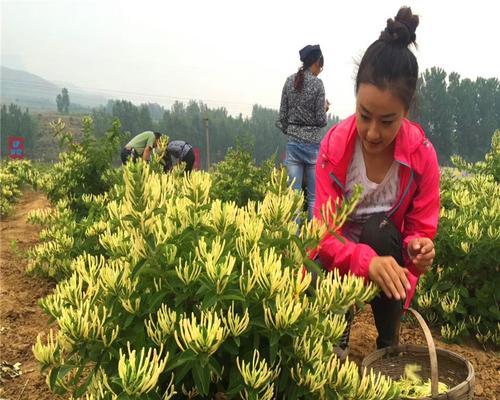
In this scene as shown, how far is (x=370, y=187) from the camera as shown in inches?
91.3

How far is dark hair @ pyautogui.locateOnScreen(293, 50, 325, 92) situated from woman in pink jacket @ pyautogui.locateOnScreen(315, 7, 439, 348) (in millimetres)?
2801

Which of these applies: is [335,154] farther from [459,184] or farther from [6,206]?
[6,206]

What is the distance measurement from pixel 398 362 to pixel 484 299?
995 mm

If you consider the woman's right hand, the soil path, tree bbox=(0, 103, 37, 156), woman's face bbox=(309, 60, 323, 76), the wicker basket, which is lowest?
tree bbox=(0, 103, 37, 156)

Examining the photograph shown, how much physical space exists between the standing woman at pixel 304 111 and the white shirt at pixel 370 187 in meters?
2.72

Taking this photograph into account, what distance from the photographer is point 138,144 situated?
6.50 metres

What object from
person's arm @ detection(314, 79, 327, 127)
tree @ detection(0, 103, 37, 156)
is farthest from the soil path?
tree @ detection(0, 103, 37, 156)

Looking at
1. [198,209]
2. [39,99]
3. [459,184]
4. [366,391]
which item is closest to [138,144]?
[459,184]

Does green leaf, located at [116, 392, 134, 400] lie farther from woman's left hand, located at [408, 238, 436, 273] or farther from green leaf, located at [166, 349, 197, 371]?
woman's left hand, located at [408, 238, 436, 273]

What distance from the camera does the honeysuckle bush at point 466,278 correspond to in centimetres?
283

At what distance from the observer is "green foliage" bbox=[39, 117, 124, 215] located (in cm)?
479

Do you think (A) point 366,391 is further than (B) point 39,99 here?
No

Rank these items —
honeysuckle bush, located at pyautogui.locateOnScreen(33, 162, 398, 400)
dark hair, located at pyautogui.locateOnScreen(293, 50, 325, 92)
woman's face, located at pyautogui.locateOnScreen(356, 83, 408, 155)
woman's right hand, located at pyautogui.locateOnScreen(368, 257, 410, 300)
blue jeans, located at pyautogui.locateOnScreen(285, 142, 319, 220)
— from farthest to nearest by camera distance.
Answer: blue jeans, located at pyautogui.locateOnScreen(285, 142, 319, 220), dark hair, located at pyautogui.locateOnScreen(293, 50, 325, 92), woman's face, located at pyautogui.locateOnScreen(356, 83, 408, 155), woman's right hand, located at pyautogui.locateOnScreen(368, 257, 410, 300), honeysuckle bush, located at pyautogui.locateOnScreen(33, 162, 398, 400)

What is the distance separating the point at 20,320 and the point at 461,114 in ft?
204
